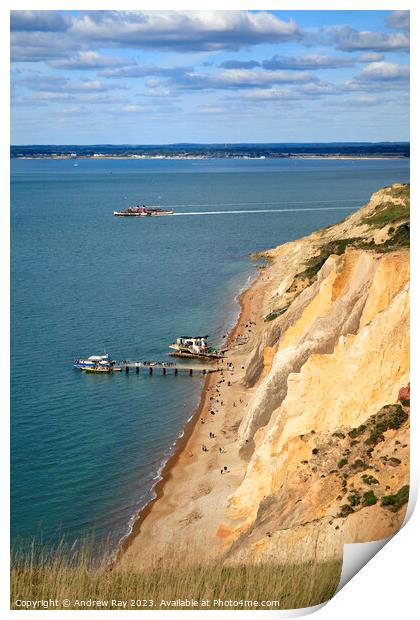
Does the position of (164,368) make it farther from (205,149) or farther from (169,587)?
(169,587)

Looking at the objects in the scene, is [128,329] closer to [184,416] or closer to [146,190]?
[184,416]

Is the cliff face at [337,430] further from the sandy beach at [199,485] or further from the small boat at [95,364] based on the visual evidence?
the small boat at [95,364]

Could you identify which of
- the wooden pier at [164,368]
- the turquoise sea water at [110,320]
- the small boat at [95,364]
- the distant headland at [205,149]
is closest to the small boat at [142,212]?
the turquoise sea water at [110,320]

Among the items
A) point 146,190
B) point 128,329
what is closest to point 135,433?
point 128,329

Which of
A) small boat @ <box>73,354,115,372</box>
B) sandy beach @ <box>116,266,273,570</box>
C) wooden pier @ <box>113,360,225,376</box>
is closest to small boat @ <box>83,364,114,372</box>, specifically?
small boat @ <box>73,354,115,372</box>

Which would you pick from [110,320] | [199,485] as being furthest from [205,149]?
[199,485]
